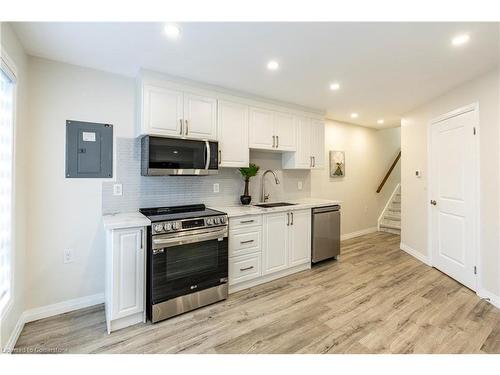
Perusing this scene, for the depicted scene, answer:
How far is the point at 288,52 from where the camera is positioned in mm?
2125

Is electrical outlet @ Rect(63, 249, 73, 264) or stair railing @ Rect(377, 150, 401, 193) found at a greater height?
stair railing @ Rect(377, 150, 401, 193)

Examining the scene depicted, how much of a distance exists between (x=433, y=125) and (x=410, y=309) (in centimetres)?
260

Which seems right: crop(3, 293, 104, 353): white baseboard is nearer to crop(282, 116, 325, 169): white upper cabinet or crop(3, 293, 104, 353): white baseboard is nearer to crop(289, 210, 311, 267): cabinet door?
crop(289, 210, 311, 267): cabinet door

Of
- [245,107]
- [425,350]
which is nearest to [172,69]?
[245,107]

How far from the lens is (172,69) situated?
2.43 metres

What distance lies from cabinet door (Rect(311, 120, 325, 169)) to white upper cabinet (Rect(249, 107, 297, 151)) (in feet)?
1.41

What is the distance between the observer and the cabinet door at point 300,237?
3.24 meters

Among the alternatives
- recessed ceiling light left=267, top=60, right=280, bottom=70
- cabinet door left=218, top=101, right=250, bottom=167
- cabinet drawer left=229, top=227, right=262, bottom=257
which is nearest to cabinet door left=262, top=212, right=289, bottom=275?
cabinet drawer left=229, top=227, right=262, bottom=257

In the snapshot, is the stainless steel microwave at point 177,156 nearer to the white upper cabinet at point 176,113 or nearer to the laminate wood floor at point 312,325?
the white upper cabinet at point 176,113

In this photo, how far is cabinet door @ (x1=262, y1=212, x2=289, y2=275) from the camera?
2.97 metres

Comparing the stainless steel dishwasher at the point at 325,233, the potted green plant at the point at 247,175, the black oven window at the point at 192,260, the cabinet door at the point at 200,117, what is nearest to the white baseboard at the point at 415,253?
the stainless steel dishwasher at the point at 325,233

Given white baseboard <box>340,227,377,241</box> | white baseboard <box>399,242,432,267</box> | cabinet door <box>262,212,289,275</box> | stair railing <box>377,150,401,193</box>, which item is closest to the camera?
cabinet door <box>262,212,289,275</box>

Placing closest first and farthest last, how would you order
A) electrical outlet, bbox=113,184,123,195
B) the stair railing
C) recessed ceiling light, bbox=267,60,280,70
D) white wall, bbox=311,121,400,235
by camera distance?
recessed ceiling light, bbox=267,60,280,70 < electrical outlet, bbox=113,184,123,195 < white wall, bbox=311,121,400,235 < the stair railing
